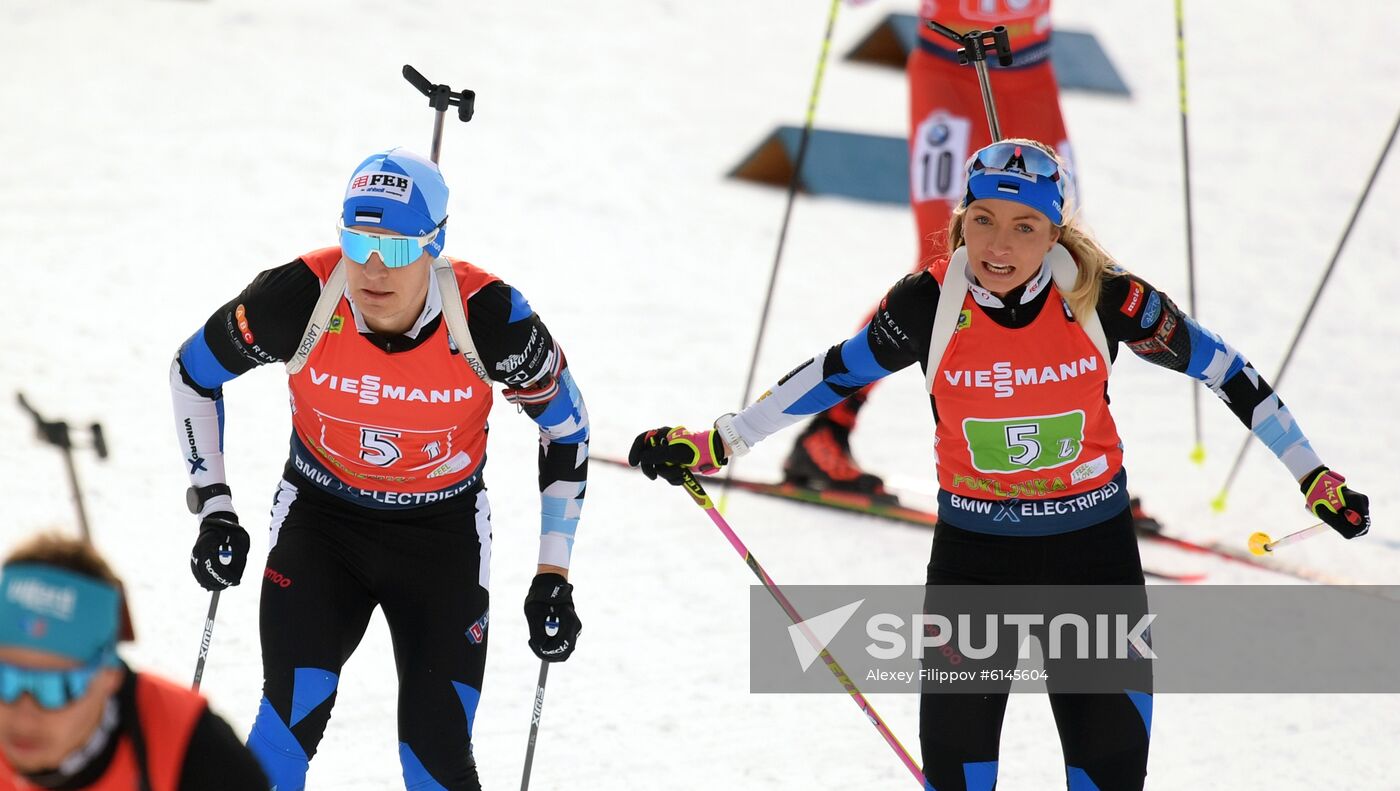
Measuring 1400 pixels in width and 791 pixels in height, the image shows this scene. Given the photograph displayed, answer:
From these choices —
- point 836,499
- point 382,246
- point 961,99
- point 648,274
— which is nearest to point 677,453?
point 382,246

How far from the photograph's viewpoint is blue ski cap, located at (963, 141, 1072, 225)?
373cm

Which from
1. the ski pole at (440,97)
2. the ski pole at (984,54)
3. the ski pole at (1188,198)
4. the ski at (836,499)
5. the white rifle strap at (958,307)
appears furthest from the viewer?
the ski pole at (1188,198)

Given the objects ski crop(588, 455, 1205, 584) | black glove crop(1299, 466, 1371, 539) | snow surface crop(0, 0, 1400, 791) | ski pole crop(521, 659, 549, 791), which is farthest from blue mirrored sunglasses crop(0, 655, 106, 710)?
ski crop(588, 455, 1205, 584)

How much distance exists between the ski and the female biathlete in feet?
7.96

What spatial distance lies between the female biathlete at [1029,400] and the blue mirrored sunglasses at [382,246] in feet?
3.37

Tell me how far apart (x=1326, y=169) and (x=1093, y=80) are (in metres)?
1.92

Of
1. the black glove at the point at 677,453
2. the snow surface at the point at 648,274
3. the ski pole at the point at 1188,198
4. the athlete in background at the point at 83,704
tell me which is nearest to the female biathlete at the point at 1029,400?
the black glove at the point at 677,453

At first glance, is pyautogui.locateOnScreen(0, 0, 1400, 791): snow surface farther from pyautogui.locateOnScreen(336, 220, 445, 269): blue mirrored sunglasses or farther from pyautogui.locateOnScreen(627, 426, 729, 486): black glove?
pyautogui.locateOnScreen(336, 220, 445, 269): blue mirrored sunglasses

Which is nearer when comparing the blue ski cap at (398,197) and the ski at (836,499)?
the blue ski cap at (398,197)

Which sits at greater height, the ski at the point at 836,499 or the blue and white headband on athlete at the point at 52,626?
the ski at the point at 836,499

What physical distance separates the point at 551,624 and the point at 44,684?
1611mm

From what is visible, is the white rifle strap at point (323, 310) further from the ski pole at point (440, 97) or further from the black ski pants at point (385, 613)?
the ski pole at point (440, 97)

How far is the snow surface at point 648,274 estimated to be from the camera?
499cm

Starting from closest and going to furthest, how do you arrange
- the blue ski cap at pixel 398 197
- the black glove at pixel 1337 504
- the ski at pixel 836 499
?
1. the blue ski cap at pixel 398 197
2. the black glove at pixel 1337 504
3. the ski at pixel 836 499
